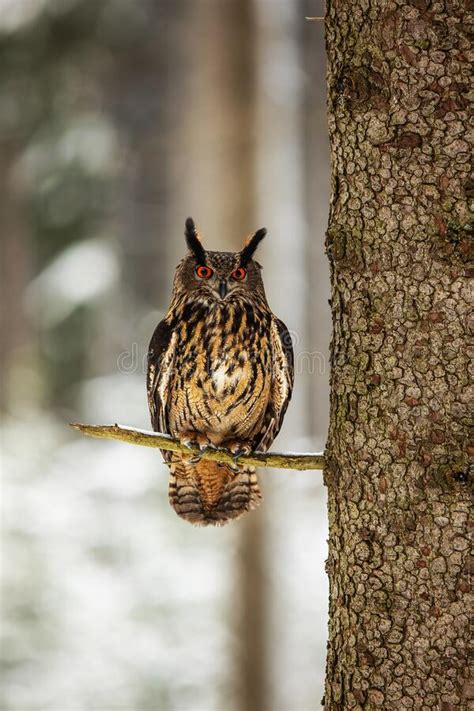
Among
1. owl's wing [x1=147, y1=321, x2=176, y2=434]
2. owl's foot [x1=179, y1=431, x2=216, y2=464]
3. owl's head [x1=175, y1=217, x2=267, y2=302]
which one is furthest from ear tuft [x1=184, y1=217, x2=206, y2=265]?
owl's foot [x1=179, y1=431, x2=216, y2=464]

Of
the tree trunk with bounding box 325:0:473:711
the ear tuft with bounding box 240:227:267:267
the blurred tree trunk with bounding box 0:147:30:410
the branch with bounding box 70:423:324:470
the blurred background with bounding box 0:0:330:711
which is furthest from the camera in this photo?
the blurred tree trunk with bounding box 0:147:30:410

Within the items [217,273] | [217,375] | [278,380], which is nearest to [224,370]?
[217,375]

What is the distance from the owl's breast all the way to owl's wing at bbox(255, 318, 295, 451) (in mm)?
22

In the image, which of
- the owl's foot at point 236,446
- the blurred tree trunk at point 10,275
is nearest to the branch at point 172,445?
the owl's foot at point 236,446

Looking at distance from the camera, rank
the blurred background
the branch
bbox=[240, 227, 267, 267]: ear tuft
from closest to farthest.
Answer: the branch → bbox=[240, 227, 267, 267]: ear tuft → the blurred background

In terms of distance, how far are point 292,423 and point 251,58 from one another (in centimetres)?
228

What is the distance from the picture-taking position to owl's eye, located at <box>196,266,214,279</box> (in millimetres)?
2566

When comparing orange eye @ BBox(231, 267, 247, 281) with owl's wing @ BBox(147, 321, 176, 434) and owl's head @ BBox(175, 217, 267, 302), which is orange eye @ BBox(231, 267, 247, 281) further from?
owl's wing @ BBox(147, 321, 176, 434)

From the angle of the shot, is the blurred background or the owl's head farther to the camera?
the blurred background

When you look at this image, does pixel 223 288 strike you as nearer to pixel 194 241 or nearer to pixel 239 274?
pixel 239 274

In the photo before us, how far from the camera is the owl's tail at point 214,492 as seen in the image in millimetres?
2574

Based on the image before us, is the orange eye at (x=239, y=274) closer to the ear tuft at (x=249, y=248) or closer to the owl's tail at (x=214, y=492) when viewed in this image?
the ear tuft at (x=249, y=248)

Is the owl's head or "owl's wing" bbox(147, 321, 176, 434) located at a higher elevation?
the owl's head

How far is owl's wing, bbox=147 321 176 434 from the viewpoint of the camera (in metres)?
2.57
